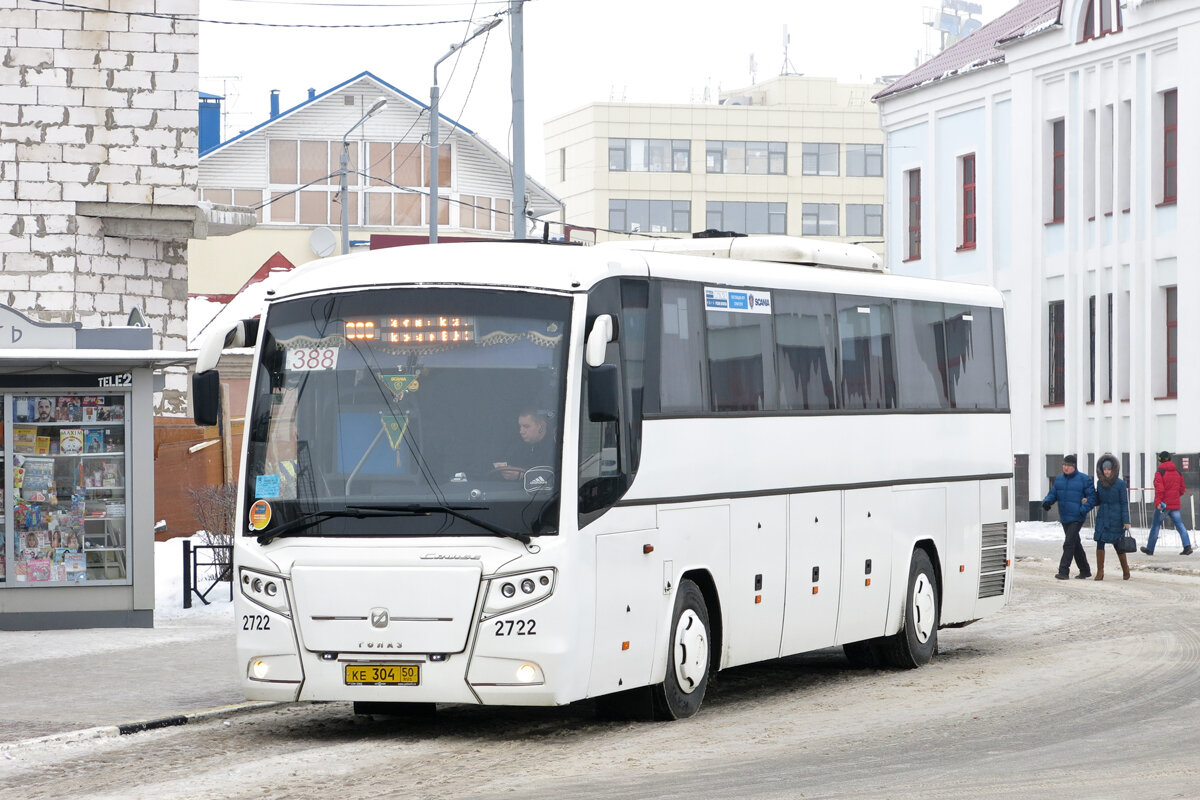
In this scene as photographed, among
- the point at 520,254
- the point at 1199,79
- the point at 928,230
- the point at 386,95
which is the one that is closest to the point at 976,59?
the point at 928,230

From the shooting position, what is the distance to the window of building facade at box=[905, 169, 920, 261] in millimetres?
49719

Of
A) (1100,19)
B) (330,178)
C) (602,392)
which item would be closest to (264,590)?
(602,392)

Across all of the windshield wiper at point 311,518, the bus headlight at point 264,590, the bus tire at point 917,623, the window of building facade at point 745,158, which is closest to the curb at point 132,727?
the bus headlight at point 264,590

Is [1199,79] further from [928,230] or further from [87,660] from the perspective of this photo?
[87,660]

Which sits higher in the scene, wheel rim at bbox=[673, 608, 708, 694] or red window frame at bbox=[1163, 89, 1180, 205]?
red window frame at bbox=[1163, 89, 1180, 205]

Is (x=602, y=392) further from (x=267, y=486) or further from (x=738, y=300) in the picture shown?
(x=738, y=300)

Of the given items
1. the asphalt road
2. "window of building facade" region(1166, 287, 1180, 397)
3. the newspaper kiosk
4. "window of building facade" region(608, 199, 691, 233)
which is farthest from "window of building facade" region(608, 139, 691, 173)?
the asphalt road

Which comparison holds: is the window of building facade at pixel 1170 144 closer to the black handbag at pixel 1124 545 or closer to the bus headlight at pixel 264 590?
the black handbag at pixel 1124 545

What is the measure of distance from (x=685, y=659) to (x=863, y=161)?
10123cm

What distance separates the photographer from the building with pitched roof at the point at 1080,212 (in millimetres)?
39375

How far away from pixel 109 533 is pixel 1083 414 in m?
27.3

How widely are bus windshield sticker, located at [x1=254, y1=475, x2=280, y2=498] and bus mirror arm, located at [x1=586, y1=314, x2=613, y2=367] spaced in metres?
2.06

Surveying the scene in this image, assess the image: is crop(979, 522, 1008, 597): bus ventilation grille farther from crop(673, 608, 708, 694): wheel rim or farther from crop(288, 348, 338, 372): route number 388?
crop(288, 348, 338, 372): route number 388

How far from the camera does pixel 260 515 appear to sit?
472 inches
